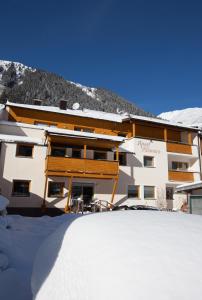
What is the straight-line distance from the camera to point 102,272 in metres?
2.40

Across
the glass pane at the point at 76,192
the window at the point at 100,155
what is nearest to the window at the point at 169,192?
the window at the point at 100,155

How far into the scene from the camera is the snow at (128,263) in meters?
1.98

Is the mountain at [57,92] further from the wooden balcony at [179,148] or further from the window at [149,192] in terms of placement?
the window at [149,192]

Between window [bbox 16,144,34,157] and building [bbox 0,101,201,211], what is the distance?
7cm

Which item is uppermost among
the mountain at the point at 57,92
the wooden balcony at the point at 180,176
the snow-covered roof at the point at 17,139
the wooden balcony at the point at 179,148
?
the mountain at the point at 57,92

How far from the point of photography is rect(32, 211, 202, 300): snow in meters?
1.98

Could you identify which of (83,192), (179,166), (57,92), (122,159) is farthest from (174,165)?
(57,92)

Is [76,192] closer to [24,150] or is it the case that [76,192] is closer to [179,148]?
[24,150]

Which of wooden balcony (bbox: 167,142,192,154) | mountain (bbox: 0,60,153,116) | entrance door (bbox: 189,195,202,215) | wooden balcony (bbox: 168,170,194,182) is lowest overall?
entrance door (bbox: 189,195,202,215)

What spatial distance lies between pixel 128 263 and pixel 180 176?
2220 centimetres

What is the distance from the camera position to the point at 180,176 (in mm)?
23266

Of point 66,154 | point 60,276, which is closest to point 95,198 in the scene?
point 66,154

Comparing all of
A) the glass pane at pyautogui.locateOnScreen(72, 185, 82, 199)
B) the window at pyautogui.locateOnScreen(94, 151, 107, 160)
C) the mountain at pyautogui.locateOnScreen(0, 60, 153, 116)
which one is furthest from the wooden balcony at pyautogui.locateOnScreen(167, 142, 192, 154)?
the mountain at pyautogui.locateOnScreen(0, 60, 153, 116)

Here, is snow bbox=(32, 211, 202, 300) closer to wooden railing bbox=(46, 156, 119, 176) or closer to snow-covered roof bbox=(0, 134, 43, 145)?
wooden railing bbox=(46, 156, 119, 176)
